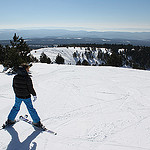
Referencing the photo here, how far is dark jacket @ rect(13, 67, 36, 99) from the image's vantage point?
11.5 ft

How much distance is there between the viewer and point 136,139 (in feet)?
11.9

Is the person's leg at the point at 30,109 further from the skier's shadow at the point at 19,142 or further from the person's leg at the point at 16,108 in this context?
the skier's shadow at the point at 19,142

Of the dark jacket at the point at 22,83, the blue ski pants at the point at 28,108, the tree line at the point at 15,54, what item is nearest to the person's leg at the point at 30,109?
the blue ski pants at the point at 28,108

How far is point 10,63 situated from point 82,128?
634 inches

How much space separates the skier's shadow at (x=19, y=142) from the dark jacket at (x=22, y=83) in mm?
1239

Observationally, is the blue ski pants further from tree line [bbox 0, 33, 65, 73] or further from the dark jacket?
A: tree line [bbox 0, 33, 65, 73]

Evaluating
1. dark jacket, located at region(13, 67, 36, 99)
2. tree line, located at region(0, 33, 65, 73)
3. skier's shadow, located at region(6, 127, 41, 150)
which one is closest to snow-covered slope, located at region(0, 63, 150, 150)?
skier's shadow, located at region(6, 127, 41, 150)

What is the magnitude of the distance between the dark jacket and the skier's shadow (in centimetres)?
124

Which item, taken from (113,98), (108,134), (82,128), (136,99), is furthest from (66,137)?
(136,99)

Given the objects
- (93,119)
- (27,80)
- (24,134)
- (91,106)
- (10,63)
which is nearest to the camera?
(27,80)

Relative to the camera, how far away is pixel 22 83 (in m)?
3.52

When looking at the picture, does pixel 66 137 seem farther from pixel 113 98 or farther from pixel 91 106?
pixel 113 98

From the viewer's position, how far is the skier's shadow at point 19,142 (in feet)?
10.8

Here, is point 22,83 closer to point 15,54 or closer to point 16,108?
point 16,108
